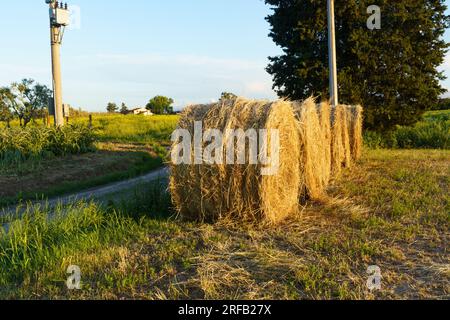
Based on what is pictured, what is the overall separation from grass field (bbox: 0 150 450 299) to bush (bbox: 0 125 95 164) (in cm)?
663

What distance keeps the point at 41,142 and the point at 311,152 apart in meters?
8.83

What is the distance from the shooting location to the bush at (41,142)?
12.2 metres

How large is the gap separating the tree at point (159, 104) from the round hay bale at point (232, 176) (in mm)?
72004

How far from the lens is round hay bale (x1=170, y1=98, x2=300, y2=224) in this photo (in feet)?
19.5

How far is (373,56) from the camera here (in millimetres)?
16781

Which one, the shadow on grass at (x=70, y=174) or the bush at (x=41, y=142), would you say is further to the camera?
the bush at (x=41, y=142)

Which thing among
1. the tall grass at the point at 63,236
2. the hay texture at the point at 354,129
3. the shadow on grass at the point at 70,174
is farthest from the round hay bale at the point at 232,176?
the hay texture at the point at 354,129

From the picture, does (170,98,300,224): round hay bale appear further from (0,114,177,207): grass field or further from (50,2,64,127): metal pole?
(50,2,64,127): metal pole

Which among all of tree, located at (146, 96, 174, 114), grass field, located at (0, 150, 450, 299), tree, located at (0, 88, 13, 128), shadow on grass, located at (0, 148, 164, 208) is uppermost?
tree, located at (146, 96, 174, 114)

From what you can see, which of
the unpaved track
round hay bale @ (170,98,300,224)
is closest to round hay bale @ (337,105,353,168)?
the unpaved track

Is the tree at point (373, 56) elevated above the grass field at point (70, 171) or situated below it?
above

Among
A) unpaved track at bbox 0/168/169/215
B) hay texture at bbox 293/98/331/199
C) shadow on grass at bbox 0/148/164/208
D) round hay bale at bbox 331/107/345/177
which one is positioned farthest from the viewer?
round hay bale at bbox 331/107/345/177

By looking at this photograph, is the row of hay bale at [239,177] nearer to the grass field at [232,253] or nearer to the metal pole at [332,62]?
the grass field at [232,253]

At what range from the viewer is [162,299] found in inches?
150
